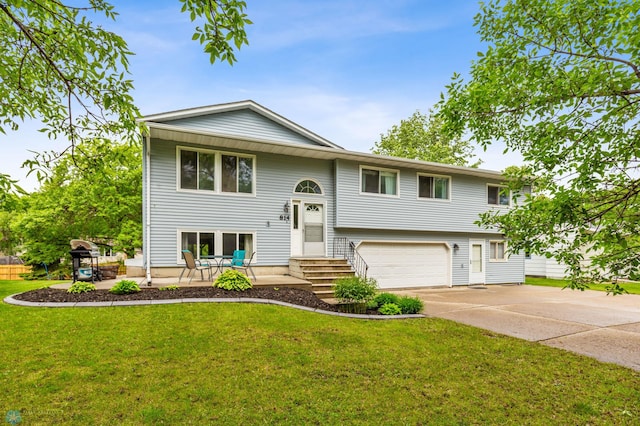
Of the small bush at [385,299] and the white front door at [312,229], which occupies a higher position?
the white front door at [312,229]

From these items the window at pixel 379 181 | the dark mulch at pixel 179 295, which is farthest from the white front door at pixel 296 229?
the dark mulch at pixel 179 295

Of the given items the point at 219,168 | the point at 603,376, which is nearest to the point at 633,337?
the point at 603,376

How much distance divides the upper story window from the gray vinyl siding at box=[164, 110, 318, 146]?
2.61 ft

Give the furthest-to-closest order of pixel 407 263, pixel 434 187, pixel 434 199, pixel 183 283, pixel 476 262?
pixel 476 262 < pixel 434 187 < pixel 434 199 < pixel 407 263 < pixel 183 283

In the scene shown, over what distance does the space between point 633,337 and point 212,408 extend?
7.37 m

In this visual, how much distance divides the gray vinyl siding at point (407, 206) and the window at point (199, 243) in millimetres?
4246

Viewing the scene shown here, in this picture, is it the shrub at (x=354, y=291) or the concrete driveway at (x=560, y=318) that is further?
the shrub at (x=354, y=291)

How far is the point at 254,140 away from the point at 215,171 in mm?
1694

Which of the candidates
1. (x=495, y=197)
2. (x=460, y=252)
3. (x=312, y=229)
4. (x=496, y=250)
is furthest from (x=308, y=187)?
(x=496, y=250)

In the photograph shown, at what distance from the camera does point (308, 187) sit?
1184 cm

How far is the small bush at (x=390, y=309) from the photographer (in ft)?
22.9

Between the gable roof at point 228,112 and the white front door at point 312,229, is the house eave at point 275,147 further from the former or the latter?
the white front door at point 312,229

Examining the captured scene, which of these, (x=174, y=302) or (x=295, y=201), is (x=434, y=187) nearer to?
(x=295, y=201)

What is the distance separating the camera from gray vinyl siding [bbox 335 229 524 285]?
12.6 m
